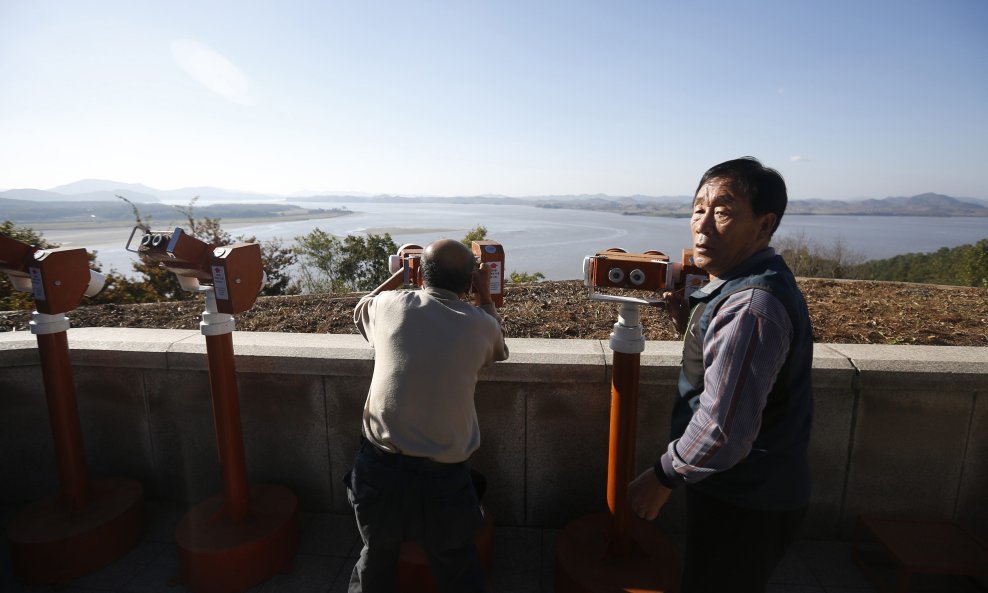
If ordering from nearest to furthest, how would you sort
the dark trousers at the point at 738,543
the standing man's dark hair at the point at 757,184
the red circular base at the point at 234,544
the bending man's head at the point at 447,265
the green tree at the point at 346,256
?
the standing man's dark hair at the point at 757,184 → the dark trousers at the point at 738,543 → the bending man's head at the point at 447,265 → the red circular base at the point at 234,544 → the green tree at the point at 346,256

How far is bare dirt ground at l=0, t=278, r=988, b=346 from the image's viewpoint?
434cm

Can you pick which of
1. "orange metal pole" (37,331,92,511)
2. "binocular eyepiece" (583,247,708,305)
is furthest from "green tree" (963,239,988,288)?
"orange metal pole" (37,331,92,511)

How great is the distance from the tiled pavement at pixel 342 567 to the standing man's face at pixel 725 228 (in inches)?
84.4

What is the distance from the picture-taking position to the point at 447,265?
87.7 inches

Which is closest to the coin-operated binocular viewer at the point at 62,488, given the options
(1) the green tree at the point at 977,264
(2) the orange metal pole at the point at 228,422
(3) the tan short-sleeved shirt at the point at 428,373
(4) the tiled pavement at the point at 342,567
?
(4) the tiled pavement at the point at 342,567

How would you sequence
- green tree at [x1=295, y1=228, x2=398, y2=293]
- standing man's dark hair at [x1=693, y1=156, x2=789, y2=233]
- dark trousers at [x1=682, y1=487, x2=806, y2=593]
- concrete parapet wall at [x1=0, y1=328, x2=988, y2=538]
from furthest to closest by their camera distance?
1. green tree at [x1=295, y1=228, x2=398, y2=293]
2. concrete parapet wall at [x1=0, y1=328, x2=988, y2=538]
3. dark trousers at [x1=682, y1=487, x2=806, y2=593]
4. standing man's dark hair at [x1=693, y1=156, x2=789, y2=233]

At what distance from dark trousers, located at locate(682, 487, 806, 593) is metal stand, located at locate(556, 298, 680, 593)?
0.64 metres

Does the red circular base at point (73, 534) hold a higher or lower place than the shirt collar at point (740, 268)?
lower

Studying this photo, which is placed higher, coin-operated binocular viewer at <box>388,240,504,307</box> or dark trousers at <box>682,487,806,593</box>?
coin-operated binocular viewer at <box>388,240,504,307</box>

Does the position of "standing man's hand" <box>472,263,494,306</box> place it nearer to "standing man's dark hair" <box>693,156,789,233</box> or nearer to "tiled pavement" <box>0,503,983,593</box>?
"standing man's dark hair" <box>693,156,789,233</box>

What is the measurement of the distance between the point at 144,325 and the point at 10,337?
1287 mm

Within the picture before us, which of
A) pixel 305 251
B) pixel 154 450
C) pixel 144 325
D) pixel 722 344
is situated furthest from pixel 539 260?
pixel 722 344

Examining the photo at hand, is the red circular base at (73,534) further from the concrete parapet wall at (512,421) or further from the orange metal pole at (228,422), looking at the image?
the orange metal pole at (228,422)

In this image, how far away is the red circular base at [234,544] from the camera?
2791 mm
